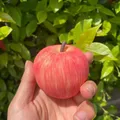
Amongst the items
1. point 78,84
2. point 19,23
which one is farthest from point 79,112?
point 19,23

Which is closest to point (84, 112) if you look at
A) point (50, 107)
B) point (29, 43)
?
point (50, 107)

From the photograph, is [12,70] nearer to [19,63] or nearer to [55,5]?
[19,63]

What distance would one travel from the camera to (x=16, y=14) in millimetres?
1653

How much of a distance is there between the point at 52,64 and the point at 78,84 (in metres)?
0.11

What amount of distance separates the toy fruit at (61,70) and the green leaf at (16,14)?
0.26 m

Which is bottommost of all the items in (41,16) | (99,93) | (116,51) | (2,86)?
(99,93)

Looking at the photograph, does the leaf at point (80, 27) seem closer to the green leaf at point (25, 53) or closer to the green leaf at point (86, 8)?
the green leaf at point (86, 8)

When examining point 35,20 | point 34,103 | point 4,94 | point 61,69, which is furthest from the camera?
point 4,94

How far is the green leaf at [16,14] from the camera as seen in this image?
164 centimetres

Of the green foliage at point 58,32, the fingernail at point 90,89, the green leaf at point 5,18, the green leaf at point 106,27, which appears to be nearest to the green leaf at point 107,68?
the green foliage at point 58,32

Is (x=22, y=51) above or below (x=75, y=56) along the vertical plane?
below

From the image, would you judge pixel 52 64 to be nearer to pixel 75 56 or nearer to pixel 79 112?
pixel 75 56

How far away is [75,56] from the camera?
1394 millimetres

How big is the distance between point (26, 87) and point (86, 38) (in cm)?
28
